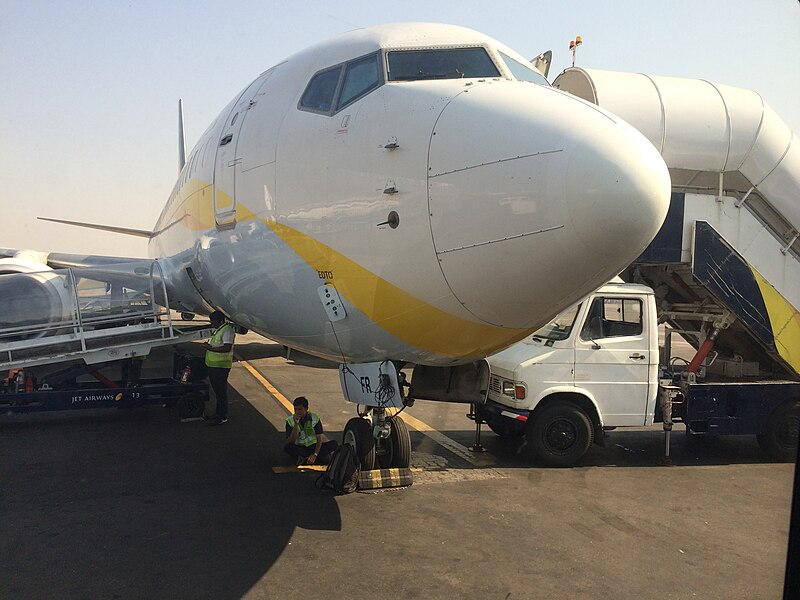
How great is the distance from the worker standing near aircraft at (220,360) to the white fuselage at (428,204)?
12.3 ft

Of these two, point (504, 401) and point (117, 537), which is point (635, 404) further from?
point (117, 537)

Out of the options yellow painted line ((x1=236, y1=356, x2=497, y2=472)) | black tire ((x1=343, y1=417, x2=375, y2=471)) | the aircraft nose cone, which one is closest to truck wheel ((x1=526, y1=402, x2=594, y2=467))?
yellow painted line ((x1=236, y1=356, x2=497, y2=472))

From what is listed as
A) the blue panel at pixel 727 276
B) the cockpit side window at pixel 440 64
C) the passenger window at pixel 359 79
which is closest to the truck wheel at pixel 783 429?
the blue panel at pixel 727 276

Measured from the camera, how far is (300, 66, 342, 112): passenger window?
5230 millimetres

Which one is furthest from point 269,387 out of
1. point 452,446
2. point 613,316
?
point 613,316

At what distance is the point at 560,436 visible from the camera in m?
8.44

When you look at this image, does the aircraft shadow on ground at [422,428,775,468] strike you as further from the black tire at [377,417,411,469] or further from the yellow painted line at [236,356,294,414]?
the yellow painted line at [236,356,294,414]

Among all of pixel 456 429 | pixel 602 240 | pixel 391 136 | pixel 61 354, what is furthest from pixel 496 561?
pixel 61 354

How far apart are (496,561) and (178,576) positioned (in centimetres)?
249

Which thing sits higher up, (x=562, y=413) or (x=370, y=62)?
(x=370, y=62)

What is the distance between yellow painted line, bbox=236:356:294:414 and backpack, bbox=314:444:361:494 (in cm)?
450

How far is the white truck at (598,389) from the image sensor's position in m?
8.45

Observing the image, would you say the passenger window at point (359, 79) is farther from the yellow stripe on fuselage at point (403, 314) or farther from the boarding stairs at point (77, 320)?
the boarding stairs at point (77, 320)

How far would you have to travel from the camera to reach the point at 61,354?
28.9 ft
